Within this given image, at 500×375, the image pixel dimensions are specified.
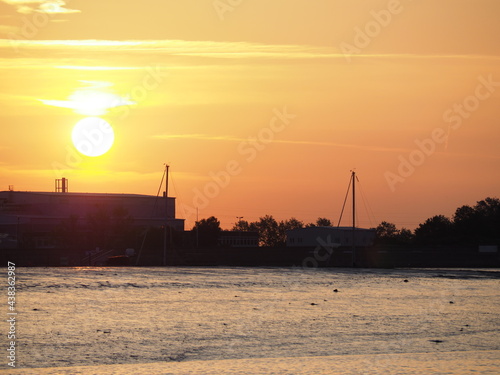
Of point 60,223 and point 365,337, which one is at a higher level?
point 60,223

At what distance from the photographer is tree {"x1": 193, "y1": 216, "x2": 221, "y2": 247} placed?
180 m

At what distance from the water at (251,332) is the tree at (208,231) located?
12687cm

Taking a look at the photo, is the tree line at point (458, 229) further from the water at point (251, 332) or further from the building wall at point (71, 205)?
the water at point (251, 332)

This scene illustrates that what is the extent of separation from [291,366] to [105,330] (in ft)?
32.9

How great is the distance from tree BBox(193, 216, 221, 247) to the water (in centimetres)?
12687

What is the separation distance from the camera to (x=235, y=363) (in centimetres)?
2420

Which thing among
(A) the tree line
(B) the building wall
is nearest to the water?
(A) the tree line

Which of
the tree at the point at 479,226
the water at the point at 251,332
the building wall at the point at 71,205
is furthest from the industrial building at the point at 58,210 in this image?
the water at the point at 251,332

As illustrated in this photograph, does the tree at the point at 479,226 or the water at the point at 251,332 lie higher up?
the tree at the point at 479,226

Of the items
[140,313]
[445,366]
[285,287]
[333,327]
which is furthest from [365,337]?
[285,287]

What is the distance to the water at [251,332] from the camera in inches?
943

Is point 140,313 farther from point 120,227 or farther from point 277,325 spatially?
point 120,227

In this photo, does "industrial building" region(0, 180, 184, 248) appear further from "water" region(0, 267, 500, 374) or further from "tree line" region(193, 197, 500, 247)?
"water" region(0, 267, 500, 374)

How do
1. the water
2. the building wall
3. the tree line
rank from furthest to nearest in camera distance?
1. the building wall
2. the tree line
3. the water
